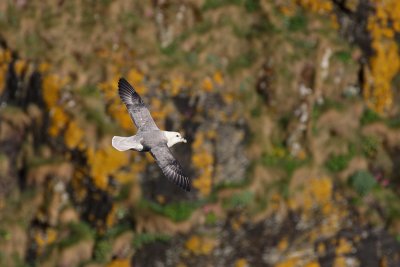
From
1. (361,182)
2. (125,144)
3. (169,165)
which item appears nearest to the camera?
(125,144)

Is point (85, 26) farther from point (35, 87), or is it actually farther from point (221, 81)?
point (221, 81)

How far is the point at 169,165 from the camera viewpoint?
8461 mm

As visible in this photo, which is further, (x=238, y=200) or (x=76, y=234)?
(x=238, y=200)

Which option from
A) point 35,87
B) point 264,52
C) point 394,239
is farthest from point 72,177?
point 394,239

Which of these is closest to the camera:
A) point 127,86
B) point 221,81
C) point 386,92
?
point 127,86

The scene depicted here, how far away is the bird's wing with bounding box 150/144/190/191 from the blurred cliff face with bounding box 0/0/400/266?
389 cm

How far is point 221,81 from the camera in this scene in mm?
13117

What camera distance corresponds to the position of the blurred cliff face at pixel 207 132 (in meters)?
12.3

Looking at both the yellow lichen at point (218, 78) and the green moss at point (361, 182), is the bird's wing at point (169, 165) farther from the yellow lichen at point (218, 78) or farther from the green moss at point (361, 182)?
the green moss at point (361, 182)

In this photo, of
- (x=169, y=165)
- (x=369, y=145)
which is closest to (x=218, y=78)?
(x=369, y=145)

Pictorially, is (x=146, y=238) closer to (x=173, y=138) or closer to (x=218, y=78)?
(x=218, y=78)

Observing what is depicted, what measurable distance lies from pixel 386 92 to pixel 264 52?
2.98 metres

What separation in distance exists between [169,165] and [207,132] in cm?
433

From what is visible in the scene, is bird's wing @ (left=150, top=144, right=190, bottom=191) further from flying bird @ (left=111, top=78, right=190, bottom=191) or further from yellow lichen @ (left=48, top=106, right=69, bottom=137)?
yellow lichen @ (left=48, top=106, right=69, bottom=137)
